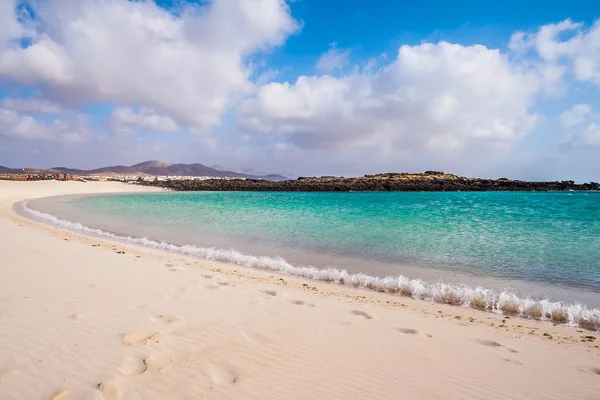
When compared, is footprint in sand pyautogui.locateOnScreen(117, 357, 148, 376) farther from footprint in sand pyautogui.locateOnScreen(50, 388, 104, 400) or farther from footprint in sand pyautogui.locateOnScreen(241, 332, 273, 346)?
footprint in sand pyautogui.locateOnScreen(241, 332, 273, 346)

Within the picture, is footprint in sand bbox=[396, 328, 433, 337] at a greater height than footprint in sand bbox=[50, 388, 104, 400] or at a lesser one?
lesser

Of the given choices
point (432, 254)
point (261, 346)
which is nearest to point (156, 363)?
point (261, 346)

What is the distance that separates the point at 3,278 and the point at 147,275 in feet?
8.86

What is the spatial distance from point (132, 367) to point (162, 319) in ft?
4.51

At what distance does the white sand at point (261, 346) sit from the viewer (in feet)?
10.6

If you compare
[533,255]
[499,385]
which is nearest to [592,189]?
[533,255]

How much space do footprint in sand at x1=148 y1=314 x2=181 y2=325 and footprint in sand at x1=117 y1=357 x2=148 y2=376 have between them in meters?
1.08

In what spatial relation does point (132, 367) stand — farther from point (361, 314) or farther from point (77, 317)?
point (361, 314)

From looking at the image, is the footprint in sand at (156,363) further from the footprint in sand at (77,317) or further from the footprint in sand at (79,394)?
the footprint in sand at (77,317)

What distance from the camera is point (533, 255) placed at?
10242 millimetres

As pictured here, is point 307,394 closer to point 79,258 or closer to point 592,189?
point 79,258

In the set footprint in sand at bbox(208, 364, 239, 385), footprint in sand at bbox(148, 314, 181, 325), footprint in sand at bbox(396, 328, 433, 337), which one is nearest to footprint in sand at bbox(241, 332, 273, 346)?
footprint in sand at bbox(208, 364, 239, 385)

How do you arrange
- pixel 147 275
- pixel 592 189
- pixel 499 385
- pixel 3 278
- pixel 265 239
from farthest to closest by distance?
1. pixel 592 189
2. pixel 265 239
3. pixel 147 275
4. pixel 3 278
5. pixel 499 385

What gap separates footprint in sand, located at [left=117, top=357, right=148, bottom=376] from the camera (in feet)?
11.1
